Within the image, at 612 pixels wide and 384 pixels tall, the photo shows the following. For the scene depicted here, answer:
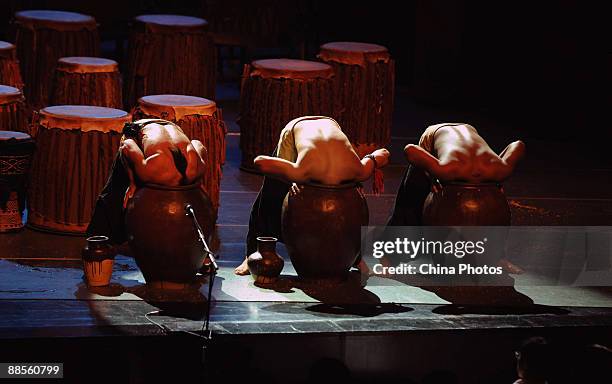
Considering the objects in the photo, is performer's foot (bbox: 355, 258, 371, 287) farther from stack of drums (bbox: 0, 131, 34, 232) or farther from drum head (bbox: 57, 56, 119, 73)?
drum head (bbox: 57, 56, 119, 73)

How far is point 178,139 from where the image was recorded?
5199 mm

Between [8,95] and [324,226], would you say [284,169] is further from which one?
[8,95]

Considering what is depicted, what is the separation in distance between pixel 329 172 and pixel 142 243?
0.76m

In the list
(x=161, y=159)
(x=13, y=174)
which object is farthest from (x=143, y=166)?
(x=13, y=174)

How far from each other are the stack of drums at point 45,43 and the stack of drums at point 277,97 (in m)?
1.11

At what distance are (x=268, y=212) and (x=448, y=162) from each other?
2.48 feet

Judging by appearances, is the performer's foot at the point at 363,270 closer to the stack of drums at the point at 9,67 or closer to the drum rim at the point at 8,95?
the drum rim at the point at 8,95

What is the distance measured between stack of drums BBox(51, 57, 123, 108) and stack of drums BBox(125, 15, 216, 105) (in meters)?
0.70

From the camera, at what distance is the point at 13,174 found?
19.2ft

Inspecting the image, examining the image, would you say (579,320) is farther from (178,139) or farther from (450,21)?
(450,21)

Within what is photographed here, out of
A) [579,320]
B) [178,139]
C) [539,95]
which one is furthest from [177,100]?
[539,95]

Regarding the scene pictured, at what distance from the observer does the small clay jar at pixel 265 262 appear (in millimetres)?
5266

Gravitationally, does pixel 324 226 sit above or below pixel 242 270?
above

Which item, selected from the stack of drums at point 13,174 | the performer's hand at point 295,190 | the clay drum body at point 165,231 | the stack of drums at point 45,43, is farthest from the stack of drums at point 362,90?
the clay drum body at point 165,231
